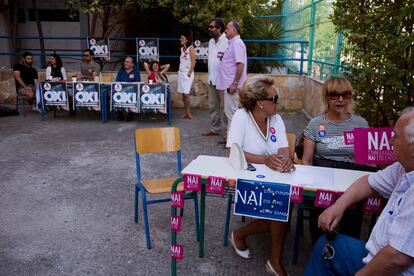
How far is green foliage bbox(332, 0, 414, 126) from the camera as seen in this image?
271 centimetres

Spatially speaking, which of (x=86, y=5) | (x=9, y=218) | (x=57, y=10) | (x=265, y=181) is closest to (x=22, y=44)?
(x=57, y=10)

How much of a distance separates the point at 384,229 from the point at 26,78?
26.4 ft

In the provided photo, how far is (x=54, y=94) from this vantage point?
7.48m

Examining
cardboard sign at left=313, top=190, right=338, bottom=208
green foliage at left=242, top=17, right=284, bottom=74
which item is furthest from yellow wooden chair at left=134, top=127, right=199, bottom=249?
green foliage at left=242, top=17, right=284, bottom=74

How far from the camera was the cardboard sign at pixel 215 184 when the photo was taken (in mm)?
2340

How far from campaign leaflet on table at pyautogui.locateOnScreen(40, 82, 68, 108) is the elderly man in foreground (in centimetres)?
645

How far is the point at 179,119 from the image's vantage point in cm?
787

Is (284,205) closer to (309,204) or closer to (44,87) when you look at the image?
(309,204)

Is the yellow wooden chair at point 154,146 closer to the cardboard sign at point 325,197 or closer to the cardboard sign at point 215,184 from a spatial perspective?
the cardboard sign at point 215,184

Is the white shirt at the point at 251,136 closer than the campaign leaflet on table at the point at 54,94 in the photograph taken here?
Yes

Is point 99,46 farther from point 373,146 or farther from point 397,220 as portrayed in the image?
point 397,220

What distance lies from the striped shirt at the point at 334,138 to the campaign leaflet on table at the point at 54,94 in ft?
18.8

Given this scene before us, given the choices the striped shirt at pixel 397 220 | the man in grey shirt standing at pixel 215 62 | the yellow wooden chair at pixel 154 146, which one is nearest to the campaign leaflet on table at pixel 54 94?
the man in grey shirt standing at pixel 215 62

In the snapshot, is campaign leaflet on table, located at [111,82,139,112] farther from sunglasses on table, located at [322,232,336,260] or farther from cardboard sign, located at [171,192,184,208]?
sunglasses on table, located at [322,232,336,260]
